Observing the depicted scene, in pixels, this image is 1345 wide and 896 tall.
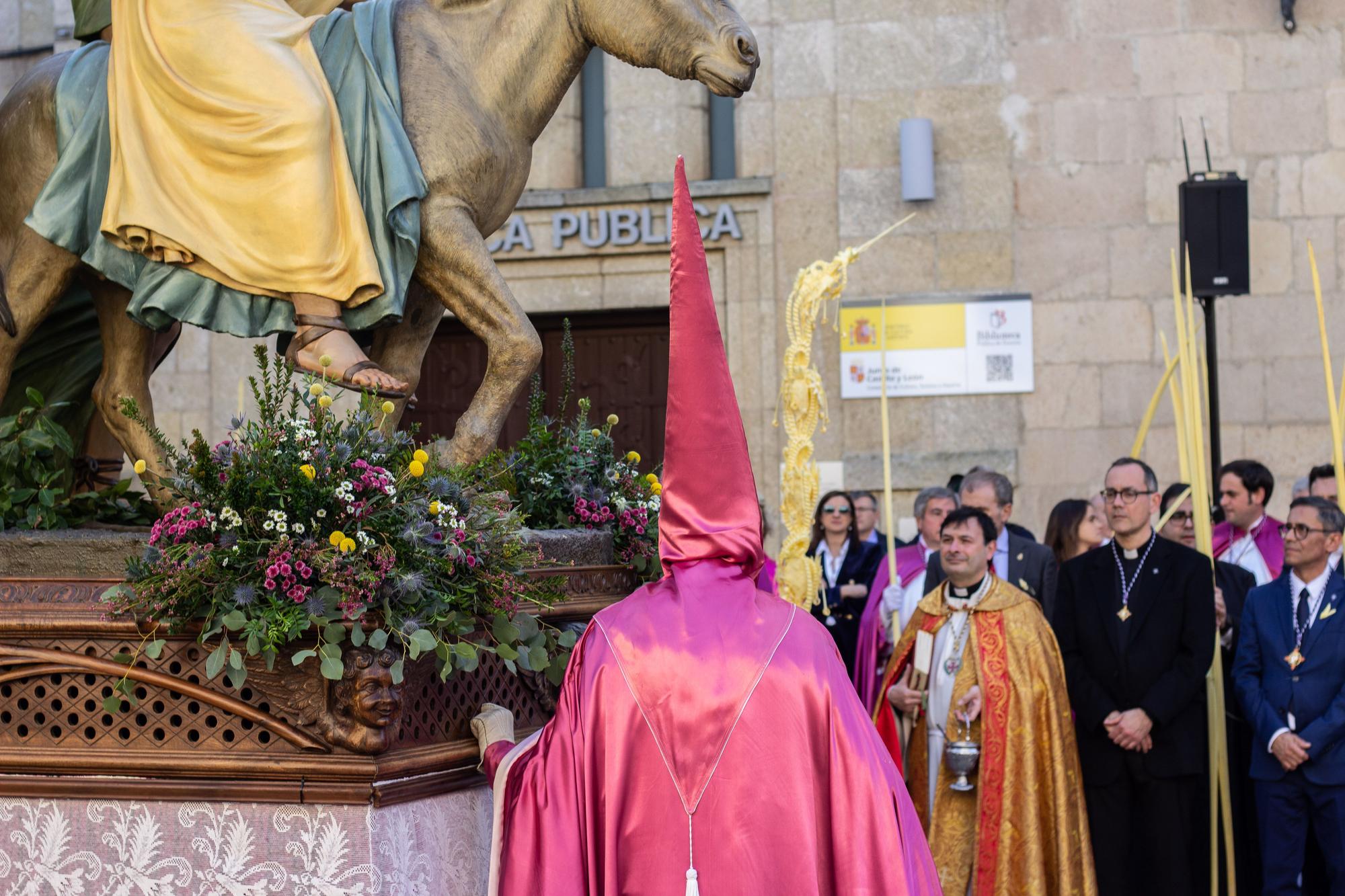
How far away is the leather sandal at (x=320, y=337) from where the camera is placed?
12.8ft

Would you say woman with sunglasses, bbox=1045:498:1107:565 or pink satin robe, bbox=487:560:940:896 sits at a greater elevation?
woman with sunglasses, bbox=1045:498:1107:565

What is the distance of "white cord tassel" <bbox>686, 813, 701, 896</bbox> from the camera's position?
3.08m

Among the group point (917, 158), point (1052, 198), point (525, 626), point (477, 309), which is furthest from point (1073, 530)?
point (525, 626)

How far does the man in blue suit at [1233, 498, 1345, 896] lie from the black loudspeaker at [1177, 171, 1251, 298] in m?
2.59

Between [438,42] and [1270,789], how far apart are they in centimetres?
420

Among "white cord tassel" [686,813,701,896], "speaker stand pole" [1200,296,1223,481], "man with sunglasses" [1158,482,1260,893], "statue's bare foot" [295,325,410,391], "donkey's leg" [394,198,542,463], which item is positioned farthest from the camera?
"speaker stand pole" [1200,296,1223,481]

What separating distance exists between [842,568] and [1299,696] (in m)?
2.44

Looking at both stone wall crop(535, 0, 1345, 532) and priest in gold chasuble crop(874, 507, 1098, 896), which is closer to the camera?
priest in gold chasuble crop(874, 507, 1098, 896)

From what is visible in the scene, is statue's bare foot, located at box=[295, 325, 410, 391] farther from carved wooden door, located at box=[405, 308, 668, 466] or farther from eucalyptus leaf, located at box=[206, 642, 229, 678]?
carved wooden door, located at box=[405, 308, 668, 466]

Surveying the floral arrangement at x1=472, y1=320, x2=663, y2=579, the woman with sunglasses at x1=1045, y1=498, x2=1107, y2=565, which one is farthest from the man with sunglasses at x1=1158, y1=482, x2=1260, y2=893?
the floral arrangement at x1=472, y1=320, x2=663, y2=579

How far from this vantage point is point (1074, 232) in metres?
10.5

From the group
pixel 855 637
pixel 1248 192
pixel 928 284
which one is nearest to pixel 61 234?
pixel 855 637

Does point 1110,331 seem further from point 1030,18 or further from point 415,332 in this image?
point 415,332

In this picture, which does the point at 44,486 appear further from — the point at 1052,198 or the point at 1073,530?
the point at 1052,198
